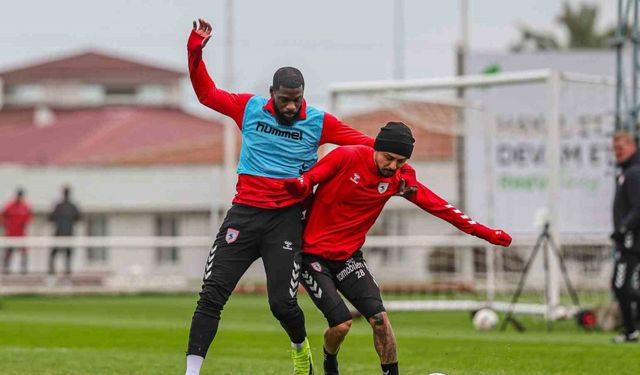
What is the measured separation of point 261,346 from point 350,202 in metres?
5.55

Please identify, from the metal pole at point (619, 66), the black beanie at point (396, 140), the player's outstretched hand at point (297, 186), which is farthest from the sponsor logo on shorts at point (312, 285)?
the metal pole at point (619, 66)

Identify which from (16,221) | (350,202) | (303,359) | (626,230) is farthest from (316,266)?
(16,221)

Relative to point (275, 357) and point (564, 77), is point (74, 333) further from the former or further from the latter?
point (564, 77)

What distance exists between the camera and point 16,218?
1319 inches

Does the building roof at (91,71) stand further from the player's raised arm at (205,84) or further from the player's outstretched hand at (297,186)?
the player's outstretched hand at (297,186)

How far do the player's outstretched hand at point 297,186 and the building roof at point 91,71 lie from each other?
8089 cm

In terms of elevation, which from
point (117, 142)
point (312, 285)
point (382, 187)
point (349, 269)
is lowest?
point (312, 285)

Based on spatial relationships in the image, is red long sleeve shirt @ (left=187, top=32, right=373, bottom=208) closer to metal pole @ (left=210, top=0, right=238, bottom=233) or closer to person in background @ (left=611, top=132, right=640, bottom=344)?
person in background @ (left=611, top=132, right=640, bottom=344)

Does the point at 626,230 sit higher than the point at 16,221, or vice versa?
the point at 16,221

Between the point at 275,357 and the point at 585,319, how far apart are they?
20.3ft

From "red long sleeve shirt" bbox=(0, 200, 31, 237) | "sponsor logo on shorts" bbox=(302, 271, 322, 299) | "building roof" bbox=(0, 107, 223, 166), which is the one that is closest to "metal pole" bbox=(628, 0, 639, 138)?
"sponsor logo on shorts" bbox=(302, 271, 322, 299)

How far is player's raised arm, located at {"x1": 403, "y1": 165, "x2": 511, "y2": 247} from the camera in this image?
10547mm

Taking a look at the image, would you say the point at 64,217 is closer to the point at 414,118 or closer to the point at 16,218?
the point at 16,218

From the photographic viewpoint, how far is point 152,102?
298ft
